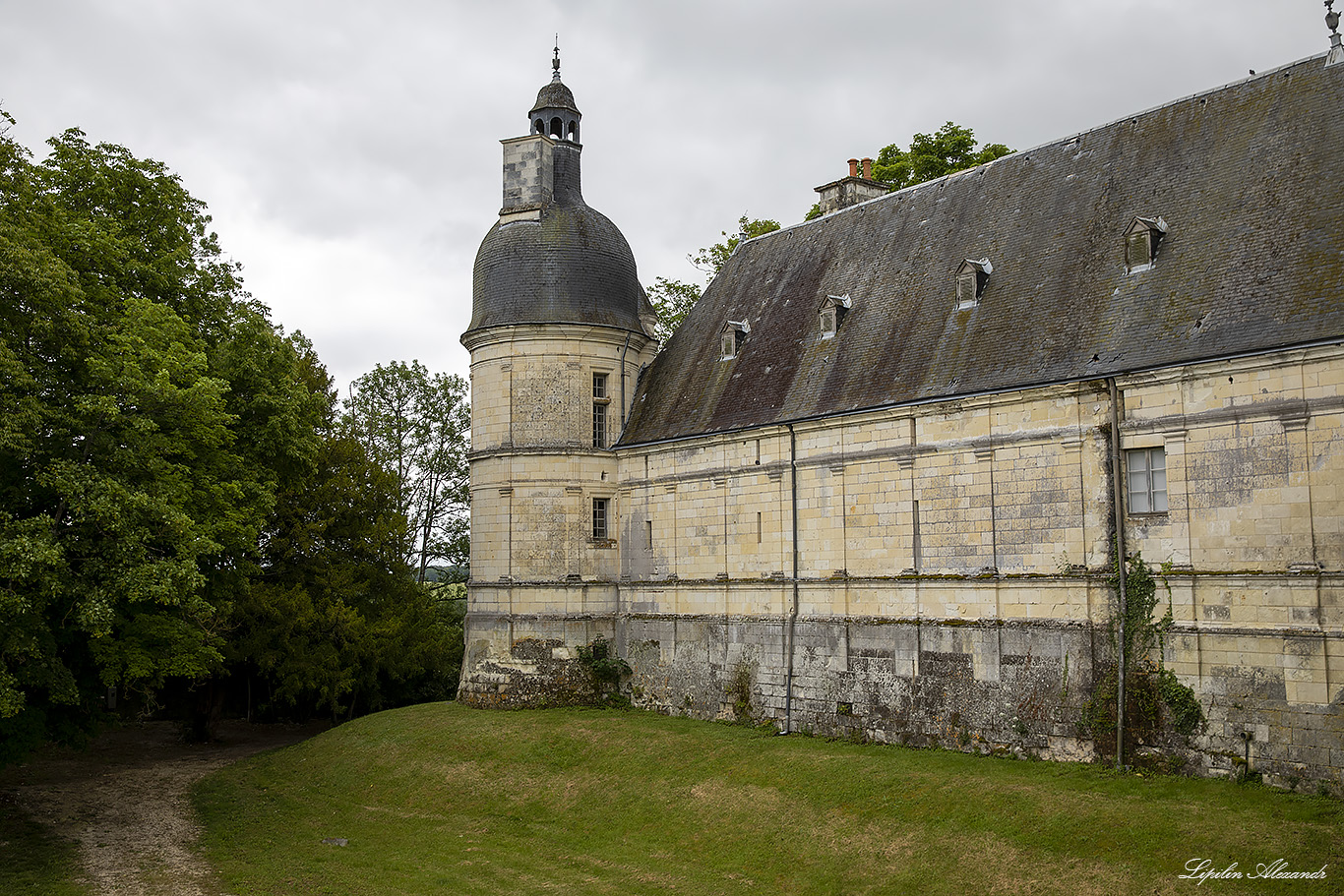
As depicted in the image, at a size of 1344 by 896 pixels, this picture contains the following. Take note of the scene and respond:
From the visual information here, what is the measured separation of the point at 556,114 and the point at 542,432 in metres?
9.12

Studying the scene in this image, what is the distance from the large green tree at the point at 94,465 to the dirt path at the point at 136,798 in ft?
8.21

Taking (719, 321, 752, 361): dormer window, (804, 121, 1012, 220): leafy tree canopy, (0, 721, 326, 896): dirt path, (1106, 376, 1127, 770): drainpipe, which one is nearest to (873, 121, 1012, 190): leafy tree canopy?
(804, 121, 1012, 220): leafy tree canopy

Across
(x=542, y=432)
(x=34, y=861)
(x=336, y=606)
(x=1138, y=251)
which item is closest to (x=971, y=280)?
(x=1138, y=251)

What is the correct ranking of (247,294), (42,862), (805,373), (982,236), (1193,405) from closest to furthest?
(1193,405) < (42,862) < (982,236) < (805,373) < (247,294)

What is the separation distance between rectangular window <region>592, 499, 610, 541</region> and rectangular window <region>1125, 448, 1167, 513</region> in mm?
13956

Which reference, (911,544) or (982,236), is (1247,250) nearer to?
(982,236)

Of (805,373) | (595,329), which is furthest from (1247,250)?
(595,329)

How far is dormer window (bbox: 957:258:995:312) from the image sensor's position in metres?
21.5

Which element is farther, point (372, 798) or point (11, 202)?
point (372, 798)

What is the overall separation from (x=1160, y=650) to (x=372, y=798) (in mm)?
15870

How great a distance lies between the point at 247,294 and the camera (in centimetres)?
2780

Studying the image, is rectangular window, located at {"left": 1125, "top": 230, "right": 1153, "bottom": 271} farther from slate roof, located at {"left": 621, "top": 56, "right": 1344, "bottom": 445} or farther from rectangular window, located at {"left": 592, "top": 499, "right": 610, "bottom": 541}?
rectangular window, located at {"left": 592, "top": 499, "right": 610, "bottom": 541}

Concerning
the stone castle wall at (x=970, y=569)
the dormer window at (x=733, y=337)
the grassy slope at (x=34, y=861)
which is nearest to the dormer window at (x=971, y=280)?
the stone castle wall at (x=970, y=569)

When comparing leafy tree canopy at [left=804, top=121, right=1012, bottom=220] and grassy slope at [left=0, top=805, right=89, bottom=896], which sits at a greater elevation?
leafy tree canopy at [left=804, top=121, right=1012, bottom=220]
